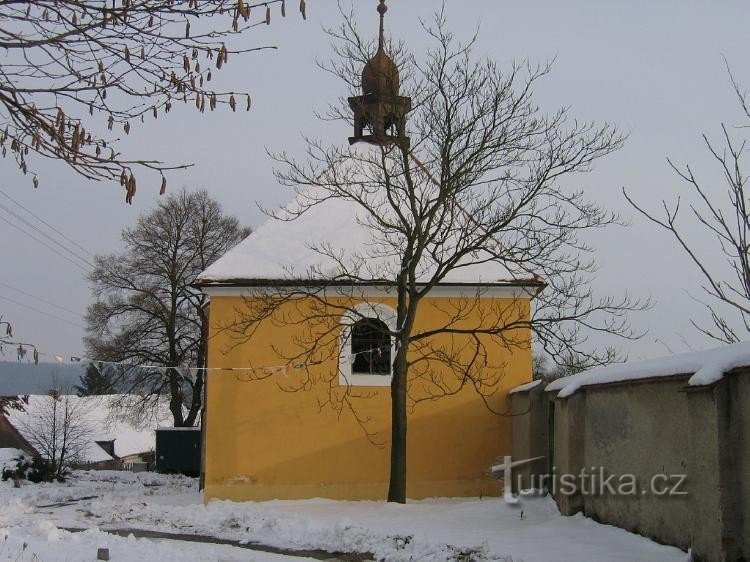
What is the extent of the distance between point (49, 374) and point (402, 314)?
35642 mm

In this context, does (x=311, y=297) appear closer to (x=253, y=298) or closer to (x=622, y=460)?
(x=253, y=298)

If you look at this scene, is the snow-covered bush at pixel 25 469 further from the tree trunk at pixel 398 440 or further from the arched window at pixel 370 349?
the tree trunk at pixel 398 440

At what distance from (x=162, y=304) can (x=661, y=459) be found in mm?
25657

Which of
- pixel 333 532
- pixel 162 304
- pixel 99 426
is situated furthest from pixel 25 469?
pixel 99 426

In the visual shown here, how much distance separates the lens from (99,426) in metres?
56.3

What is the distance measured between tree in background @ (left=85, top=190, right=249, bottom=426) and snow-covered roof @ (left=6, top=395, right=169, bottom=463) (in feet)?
10.8

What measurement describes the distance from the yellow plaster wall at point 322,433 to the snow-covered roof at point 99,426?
19217 mm

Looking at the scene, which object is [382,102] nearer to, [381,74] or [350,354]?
[381,74]

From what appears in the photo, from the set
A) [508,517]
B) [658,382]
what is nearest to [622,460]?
[658,382]

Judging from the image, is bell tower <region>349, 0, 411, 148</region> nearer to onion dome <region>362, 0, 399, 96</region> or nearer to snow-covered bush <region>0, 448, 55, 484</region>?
onion dome <region>362, 0, 399, 96</region>

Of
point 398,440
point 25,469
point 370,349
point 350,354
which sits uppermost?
point 370,349

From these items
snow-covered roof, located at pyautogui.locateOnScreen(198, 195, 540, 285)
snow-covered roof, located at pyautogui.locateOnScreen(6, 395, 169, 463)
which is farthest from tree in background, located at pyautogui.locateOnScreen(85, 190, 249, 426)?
snow-covered roof, located at pyautogui.locateOnScreen(198, 195, 540, 285)

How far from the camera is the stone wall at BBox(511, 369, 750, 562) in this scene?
7578mm

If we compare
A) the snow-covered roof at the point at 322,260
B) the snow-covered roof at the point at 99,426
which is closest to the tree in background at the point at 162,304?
the snow-covered roof at the point at 99,426
